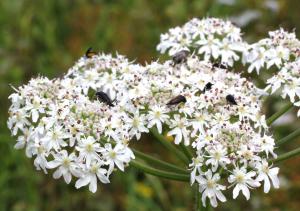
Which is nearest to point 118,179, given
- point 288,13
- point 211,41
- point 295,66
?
point 211,41

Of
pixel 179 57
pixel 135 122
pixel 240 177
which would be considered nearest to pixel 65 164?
pixel 135 122

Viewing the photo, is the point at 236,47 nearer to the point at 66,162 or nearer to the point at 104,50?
the point at 66,162

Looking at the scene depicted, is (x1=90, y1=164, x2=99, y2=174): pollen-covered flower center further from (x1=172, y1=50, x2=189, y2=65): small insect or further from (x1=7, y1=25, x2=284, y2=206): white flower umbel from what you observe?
(x1=172, y1=50, x2=189, y2=65): small insect

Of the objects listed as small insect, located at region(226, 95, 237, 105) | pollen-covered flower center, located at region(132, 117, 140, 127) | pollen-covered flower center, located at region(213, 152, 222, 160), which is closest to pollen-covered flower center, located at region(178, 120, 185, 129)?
pollen-covered flower center, located at region(132, 117, 140, 127)

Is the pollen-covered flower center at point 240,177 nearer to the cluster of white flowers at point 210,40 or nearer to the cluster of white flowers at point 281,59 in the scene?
the cluster of white flowers at point 281,59

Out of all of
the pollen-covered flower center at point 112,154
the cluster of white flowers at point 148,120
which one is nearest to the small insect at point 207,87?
A: the cluster of white flowers at point 148,120

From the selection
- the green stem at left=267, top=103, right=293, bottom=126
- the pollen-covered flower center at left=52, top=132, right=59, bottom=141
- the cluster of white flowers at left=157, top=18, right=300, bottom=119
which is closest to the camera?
the pollen-covered flower center at left=52, top=132, right=59, bottom=141

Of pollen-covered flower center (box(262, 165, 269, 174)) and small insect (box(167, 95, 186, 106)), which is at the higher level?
small insect (box(167, 95, 186, 106))
